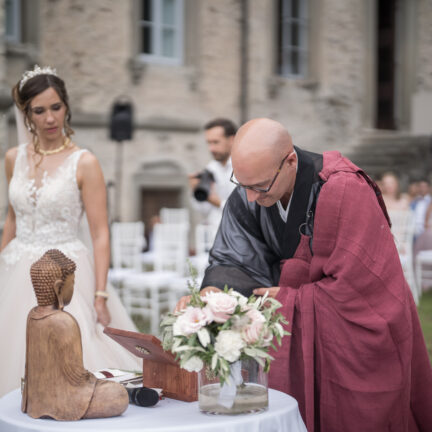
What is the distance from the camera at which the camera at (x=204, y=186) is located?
5.73m

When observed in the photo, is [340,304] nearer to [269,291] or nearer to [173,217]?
[269,291]

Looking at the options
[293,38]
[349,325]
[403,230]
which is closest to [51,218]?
[349,325]

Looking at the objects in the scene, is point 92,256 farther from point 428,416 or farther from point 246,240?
point 428,416

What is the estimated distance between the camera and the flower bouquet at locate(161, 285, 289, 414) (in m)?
2.01

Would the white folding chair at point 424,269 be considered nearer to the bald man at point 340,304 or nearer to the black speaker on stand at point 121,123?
the black speaker on stand at point 121,123

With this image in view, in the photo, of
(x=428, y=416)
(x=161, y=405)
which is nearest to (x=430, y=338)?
(x=428, y=416)

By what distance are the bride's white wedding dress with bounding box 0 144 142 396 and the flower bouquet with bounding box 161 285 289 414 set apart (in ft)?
4.29

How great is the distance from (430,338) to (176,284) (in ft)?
8.47

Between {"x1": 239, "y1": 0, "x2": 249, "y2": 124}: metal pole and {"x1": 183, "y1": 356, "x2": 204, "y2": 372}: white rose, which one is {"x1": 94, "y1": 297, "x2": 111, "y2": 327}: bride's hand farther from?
{"x1": 239, "y1": 0, "x2": 249, "y2": 124}: metal pole

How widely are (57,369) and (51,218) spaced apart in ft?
5.26

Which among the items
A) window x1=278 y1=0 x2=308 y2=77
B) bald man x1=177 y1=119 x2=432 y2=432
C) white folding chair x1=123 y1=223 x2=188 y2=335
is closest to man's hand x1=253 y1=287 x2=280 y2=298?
bald man x1=177 y1=119 x2=432 y2=432

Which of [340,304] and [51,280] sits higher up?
[51,280]

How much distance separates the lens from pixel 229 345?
6.53 ft

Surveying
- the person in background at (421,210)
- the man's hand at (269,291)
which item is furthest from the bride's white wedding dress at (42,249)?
the person in background at (421,210)
